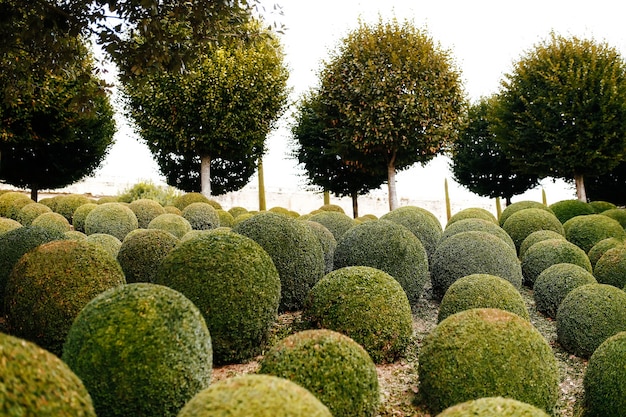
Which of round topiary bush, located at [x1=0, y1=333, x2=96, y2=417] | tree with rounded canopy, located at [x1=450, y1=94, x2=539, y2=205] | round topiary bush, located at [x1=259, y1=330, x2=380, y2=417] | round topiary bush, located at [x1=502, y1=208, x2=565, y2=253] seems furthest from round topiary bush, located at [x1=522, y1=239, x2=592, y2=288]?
tree with rounded canopy, located at [x1=450, y1=94, x2=539, y2=205]

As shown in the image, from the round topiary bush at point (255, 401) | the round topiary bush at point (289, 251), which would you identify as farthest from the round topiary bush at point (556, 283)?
the round topiary bush at point (255, 401)

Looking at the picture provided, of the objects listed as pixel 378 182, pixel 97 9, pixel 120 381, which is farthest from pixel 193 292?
pixel 378 182

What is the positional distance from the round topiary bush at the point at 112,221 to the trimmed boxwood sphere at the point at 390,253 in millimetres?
7057

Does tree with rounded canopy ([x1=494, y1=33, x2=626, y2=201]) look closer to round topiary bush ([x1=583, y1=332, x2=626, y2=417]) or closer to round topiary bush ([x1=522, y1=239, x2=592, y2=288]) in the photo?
round topiary bush ([x1=522, y1=239, x2=592, y2=288])

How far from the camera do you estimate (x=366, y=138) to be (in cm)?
2095

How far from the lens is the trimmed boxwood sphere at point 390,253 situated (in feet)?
29.2

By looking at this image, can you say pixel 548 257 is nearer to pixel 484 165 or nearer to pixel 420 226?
pixel 420 226

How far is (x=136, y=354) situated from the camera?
4.36m

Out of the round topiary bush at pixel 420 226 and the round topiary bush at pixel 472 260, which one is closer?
the round topiary bush at pixel 472 260

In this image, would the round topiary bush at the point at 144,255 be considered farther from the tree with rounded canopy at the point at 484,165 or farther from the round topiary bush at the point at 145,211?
the tree with rounded canopy at the point at 484,165

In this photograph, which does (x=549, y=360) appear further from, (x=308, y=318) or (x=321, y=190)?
(x=321, y=190)

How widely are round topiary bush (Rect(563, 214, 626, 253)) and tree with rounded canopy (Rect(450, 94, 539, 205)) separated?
56.6ft

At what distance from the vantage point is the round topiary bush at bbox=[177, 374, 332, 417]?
292 centimetres

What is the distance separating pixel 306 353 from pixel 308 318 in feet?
7.39
